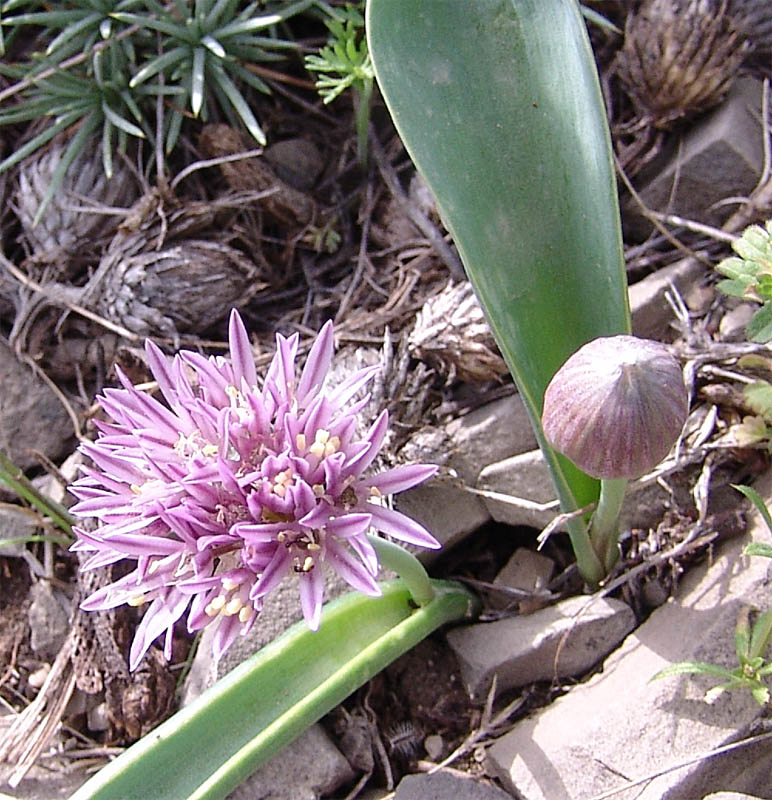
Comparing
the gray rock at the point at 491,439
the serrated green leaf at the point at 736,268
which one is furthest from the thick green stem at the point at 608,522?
the serrated green leaf at the point at 736,268

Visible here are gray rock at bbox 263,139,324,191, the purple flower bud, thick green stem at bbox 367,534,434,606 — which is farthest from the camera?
gray rock at bbox 263,139,324,191

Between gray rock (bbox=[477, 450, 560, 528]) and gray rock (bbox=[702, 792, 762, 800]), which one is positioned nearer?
gray rock (bbox=[702, 792, 762, 800])

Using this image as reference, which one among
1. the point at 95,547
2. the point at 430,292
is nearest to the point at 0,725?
the point at 95,547

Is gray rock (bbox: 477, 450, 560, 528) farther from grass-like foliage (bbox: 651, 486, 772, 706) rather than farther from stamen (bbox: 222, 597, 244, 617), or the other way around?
stamen (bbox: 222, 597, 244, 617)

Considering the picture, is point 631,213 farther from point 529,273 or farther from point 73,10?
point 73,10

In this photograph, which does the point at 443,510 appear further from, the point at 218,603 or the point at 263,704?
the point at 218,603

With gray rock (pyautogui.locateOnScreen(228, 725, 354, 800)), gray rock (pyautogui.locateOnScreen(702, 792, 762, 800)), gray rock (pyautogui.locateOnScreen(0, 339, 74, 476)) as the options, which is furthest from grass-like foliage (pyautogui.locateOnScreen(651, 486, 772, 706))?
gray rock (pyautogui.locateOnScreen(0, 339, 74, 476))

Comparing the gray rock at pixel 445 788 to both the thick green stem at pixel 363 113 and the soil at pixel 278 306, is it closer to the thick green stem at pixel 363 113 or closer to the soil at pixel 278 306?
the soil at pixel 278 306
